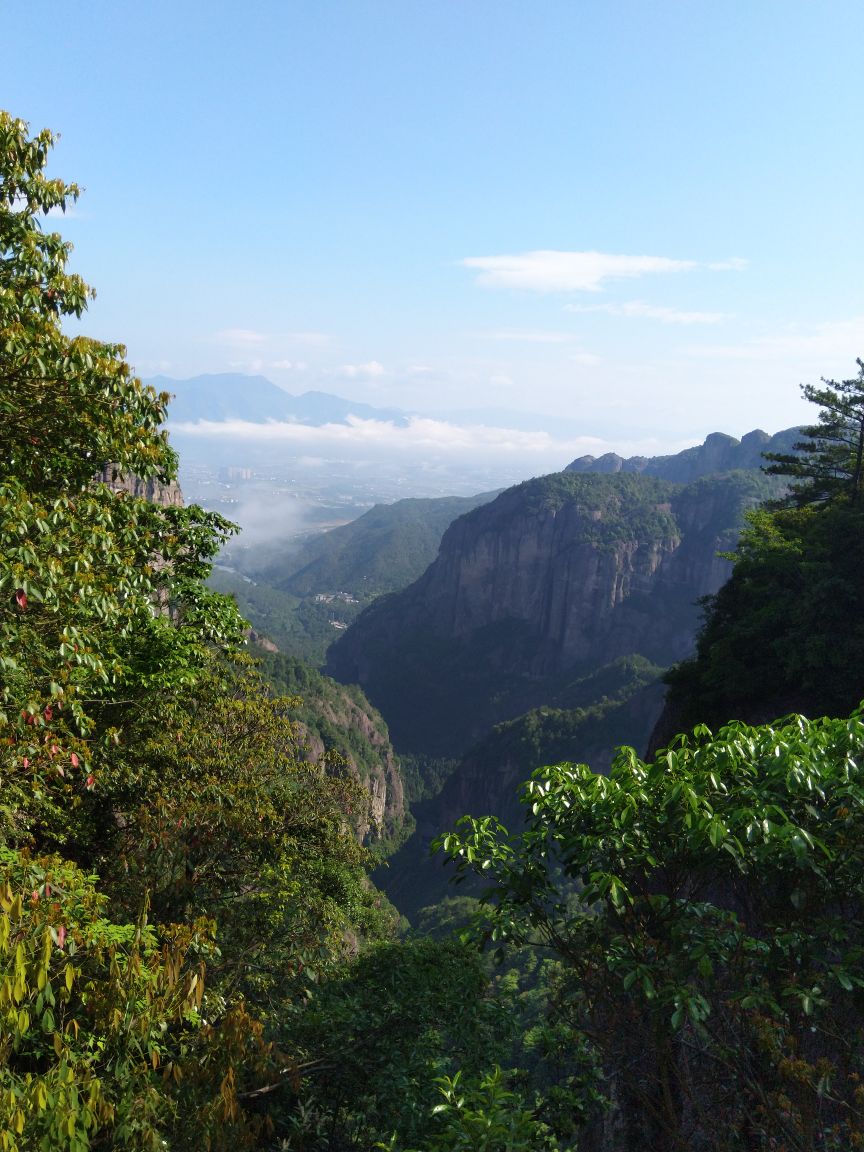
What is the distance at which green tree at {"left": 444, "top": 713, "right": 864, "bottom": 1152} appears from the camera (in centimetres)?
550

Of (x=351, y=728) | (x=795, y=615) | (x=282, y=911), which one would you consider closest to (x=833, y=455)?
(x=795, y=615)

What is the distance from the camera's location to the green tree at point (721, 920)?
5.50 m

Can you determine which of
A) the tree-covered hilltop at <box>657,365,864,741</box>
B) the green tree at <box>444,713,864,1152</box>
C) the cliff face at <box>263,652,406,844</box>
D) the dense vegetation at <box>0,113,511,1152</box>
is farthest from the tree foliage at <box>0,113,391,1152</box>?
the cliff face at <box>263,652,406,844</box>

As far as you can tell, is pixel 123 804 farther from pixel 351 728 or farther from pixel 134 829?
pixel 351 728

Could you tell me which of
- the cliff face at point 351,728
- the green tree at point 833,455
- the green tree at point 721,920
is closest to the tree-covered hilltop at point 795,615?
the green tree at point 833,455

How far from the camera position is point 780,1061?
Result: 200 inches

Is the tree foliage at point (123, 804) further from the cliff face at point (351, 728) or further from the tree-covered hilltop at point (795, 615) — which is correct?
the cliff face at point (351, 728)

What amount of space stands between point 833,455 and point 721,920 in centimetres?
3934

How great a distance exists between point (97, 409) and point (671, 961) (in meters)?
8.35

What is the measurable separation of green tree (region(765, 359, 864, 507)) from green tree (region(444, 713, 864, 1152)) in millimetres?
28656

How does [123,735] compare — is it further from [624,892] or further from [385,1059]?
[624,892]

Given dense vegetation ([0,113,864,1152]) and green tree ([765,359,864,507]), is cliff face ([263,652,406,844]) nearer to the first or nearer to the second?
green tree ([765,359,864,507])

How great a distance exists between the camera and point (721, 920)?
6359 millimetres

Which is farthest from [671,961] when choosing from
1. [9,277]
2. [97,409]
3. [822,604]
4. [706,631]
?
[706,631]
